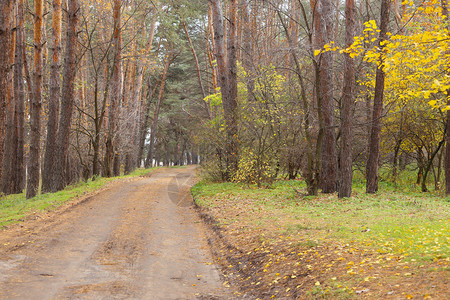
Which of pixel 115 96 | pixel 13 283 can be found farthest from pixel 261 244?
pixel 115 96

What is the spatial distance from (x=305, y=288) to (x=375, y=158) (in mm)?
10333

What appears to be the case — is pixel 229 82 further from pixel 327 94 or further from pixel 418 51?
pixel 418 51

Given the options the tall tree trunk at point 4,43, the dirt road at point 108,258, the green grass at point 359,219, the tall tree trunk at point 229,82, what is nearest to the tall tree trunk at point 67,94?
the dirt road at point 108,258

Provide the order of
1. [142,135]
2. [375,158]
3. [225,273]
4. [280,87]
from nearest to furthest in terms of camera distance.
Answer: [225,273]
[375,158]
[280,87]
[142,135]

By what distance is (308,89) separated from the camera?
17.6 meters

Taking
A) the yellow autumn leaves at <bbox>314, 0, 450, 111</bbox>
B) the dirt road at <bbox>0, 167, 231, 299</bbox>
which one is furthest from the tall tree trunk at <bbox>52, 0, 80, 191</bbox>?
the yellow autumn leaves at <bbox>314, 0, 450, 111</bbox>

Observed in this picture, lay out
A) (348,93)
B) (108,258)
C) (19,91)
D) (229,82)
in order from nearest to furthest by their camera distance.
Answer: (108,258)
(348,93)
(19,91)
(229,82)

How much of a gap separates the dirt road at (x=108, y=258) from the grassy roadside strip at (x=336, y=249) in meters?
0.66

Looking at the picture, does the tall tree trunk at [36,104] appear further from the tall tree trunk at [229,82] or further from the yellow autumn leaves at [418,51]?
the yellow autumn leaves at [418,51]

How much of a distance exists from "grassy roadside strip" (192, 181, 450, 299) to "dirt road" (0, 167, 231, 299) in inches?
25.9

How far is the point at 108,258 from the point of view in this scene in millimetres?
6418

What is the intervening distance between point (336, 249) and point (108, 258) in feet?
12.1

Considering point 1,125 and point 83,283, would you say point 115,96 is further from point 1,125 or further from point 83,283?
point 83,283

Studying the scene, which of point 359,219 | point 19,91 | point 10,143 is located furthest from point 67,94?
point 359,219
